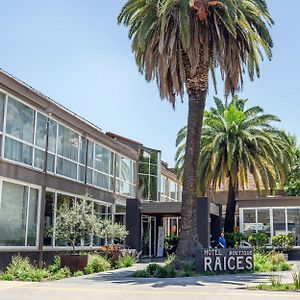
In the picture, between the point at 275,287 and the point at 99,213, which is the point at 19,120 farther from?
the point at 275,287

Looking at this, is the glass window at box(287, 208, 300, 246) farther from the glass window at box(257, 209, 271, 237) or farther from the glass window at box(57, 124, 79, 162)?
the glass window at box(57, 124, 79, 162)

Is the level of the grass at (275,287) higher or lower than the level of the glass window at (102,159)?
lower

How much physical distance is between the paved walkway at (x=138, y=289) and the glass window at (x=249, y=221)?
629 inches

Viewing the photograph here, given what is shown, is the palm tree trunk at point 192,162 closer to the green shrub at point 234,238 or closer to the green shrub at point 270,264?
the green shrub at point 270,264

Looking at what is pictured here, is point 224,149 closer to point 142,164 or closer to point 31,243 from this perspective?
point 142,164

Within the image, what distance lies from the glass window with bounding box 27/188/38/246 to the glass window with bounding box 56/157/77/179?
2381 mm

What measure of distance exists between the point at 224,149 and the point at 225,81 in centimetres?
864

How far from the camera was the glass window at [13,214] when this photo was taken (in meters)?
17.6

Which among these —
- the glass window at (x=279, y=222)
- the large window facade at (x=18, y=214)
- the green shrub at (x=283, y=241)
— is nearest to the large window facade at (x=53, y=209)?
the large window facade at (x=18, y=214)

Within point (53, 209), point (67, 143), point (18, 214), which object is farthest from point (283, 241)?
point (18, 214)

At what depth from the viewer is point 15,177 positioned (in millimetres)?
18141

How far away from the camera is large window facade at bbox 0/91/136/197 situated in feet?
59.8

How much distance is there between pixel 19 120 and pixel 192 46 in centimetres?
728

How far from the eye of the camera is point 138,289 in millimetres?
13859
